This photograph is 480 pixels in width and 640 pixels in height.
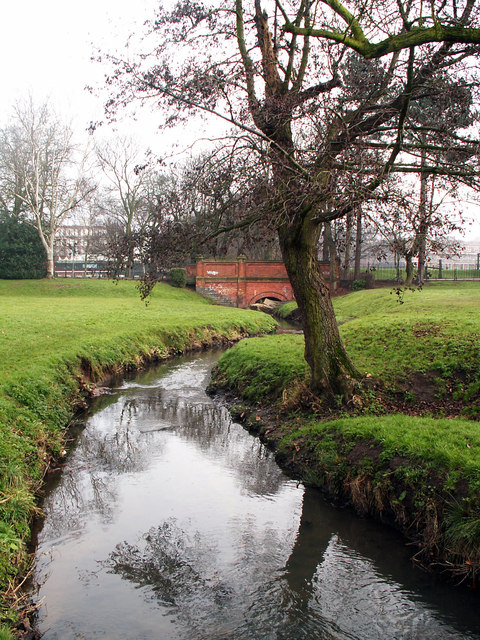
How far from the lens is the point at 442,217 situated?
8891 millimetres

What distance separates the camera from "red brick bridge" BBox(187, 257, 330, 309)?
43.6m

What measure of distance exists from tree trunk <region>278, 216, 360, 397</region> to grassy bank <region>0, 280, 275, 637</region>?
528 centimetres

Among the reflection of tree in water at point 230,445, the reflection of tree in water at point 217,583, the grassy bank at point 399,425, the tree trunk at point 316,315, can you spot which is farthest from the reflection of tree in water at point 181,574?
the tree trunk at point 316,315

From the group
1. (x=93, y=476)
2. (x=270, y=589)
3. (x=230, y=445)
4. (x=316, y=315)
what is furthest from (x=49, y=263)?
(x=270, y=589)

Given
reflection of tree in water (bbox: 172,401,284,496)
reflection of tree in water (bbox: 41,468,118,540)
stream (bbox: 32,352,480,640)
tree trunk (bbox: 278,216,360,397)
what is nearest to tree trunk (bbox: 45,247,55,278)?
reflection of tree in water (bbox: 172,401,284,496)

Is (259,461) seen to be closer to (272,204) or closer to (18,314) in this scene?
(272,204)

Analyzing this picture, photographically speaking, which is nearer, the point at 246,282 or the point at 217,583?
the point at 217,583

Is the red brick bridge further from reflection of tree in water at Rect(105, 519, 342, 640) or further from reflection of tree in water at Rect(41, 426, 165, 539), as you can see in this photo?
reflection of tree in water at Rect(105, 519, 342, 640)

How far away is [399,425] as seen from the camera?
8711 millimetres

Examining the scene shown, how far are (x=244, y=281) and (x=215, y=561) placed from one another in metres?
38.0

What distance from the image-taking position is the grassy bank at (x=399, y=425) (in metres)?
6.61

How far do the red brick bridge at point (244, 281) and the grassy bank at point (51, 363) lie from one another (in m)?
12.5

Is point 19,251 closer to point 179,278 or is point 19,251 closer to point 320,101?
point 179,278

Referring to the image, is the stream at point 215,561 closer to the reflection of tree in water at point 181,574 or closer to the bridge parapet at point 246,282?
the reflection of tree in water at point 181,574
